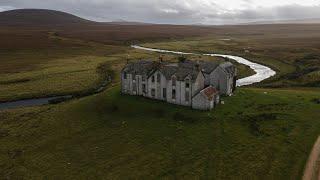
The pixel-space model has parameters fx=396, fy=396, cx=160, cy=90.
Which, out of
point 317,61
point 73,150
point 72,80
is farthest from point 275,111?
point 317,61

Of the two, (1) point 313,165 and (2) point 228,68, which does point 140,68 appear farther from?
(1) point 313,165

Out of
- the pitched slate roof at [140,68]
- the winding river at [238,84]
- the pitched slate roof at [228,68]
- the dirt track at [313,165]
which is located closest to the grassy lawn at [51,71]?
the winding river at [238,84]

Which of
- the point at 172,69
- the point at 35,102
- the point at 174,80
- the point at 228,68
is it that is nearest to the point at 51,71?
the point at 35,102

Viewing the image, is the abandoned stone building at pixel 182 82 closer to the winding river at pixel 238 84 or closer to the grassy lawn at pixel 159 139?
the grassy lawn at pixel 159 139

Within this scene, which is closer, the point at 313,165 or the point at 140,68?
the point at 313,165

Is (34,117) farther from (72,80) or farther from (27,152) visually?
(72,80)

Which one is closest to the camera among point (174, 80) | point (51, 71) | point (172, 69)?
point (174, 80)
